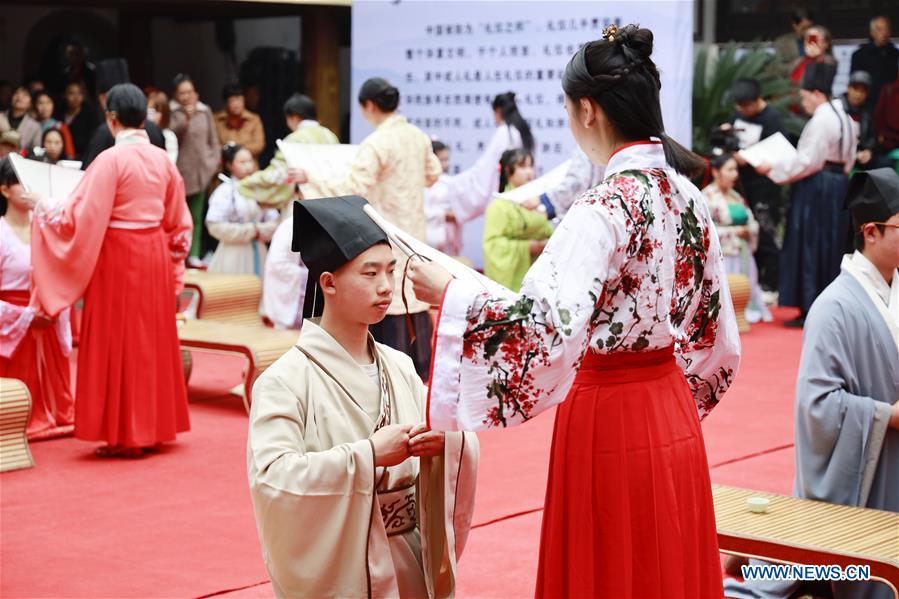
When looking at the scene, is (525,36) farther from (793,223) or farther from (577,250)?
(577,250)

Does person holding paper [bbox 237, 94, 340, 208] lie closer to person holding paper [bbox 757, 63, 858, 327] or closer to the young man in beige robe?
person holding paper [bbox 757, 63, 858, 327]

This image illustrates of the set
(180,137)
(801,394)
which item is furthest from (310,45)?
(801,394)

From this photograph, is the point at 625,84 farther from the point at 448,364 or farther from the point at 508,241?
the point at 508,241

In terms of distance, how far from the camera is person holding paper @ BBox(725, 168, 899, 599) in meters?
3.68

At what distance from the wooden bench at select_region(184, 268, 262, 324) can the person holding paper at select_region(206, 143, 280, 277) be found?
27.9 inches

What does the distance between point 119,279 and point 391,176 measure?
189 cm

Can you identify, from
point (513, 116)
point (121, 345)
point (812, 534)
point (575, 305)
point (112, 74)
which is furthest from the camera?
point (513, 116)

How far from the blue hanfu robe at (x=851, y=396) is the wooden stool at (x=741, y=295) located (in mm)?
5351

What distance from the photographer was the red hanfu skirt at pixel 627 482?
2.51 meters

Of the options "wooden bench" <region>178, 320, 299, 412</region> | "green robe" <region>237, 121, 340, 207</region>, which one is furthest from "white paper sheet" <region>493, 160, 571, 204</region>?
"green robe" <region>237, 121, 340, 207</region>

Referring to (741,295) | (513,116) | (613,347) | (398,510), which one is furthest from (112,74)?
(613,347)

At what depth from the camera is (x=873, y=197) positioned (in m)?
3.73

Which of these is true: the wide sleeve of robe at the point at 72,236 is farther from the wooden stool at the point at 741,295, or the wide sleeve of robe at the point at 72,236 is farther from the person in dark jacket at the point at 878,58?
the person in dark jacket at the point at 878,58

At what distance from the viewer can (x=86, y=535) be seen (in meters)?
4.52
